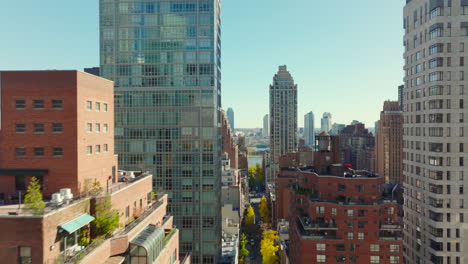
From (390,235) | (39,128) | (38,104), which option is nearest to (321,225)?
(390,235)

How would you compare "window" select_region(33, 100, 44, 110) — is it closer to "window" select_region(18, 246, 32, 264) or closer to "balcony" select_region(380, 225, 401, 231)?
"window" select_region(18, 246, 32, 264)

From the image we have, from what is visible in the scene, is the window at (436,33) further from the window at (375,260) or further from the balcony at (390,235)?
the window at (375,260)

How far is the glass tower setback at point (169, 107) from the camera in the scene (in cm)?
8238

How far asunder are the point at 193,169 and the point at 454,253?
57.8 meters

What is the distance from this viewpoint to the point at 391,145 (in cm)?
18262

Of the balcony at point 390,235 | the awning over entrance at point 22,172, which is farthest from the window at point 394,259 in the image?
the awning over entrance at point 22,172

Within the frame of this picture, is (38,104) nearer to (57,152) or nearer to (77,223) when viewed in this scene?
(57,152)

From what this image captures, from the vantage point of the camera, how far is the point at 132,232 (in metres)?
34.4

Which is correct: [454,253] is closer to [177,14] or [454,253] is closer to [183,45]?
[183,45]

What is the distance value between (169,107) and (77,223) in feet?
188

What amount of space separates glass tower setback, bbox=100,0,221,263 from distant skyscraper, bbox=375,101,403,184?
438ft

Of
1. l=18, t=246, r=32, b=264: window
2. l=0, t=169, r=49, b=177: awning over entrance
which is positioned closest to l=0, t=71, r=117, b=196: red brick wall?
l=0, t=169, r=49, b=177: awning over entrance

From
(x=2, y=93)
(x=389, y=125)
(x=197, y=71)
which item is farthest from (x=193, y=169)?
(x=389, y=125)

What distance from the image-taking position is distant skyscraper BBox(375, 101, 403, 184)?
182 m
